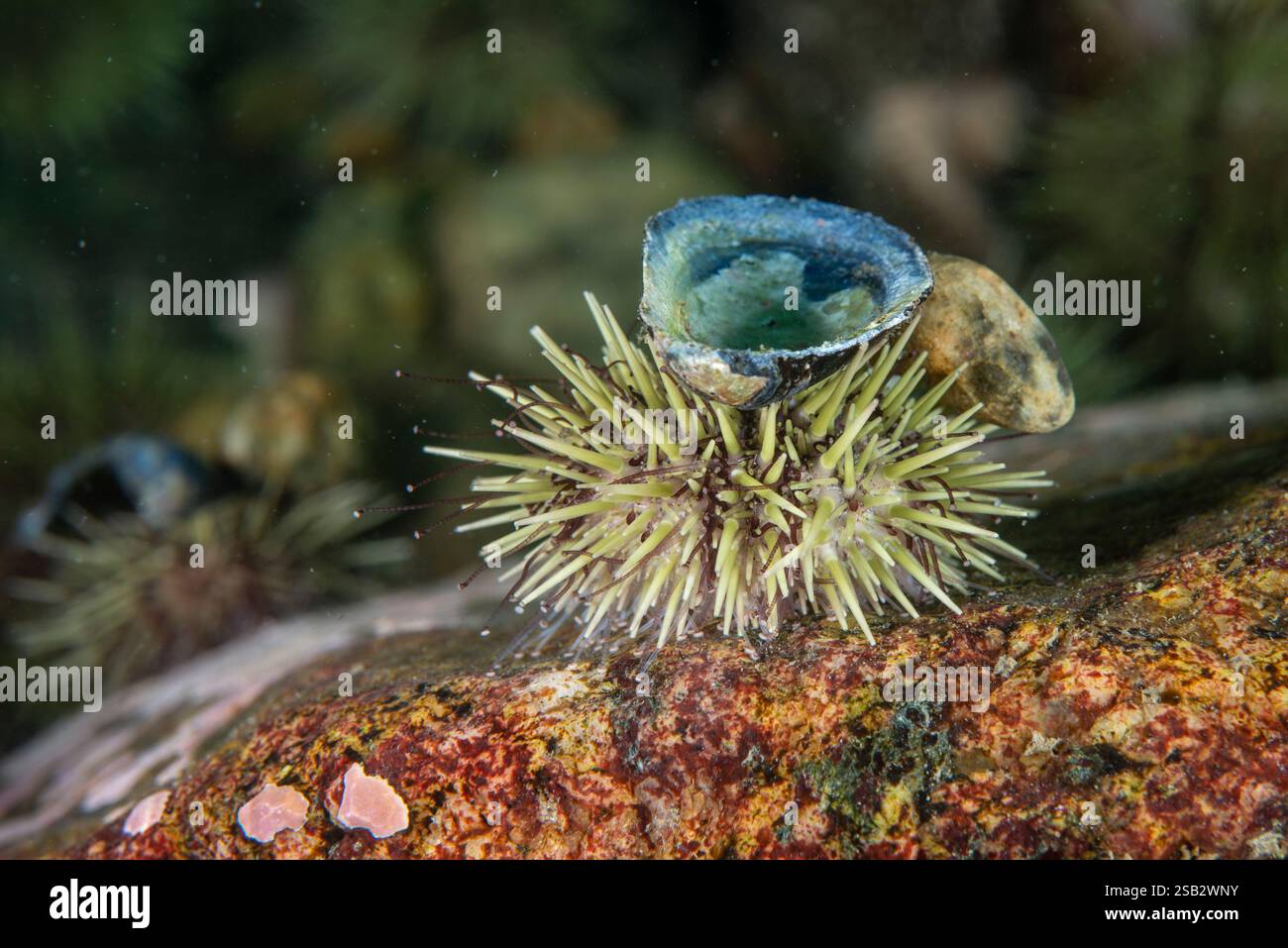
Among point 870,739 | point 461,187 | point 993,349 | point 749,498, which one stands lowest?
point 870,739

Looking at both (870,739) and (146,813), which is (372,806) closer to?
(146,813)

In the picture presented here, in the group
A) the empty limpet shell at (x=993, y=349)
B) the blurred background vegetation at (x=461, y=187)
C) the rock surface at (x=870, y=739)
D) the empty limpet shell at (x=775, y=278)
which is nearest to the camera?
the rock surface at (x=870, y=739)

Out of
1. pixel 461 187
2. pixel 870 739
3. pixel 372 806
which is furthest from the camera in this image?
pixel 461 187

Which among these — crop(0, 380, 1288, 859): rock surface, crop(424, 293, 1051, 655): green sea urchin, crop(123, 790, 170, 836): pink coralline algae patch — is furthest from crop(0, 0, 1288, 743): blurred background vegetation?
crop(424, 293, 1051, 655): green sea urchin

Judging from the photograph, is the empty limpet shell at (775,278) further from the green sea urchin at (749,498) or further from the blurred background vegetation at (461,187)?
the blurred background vegetation at (461,187)

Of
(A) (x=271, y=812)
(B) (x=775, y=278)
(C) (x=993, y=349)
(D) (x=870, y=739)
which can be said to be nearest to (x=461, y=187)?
(B) (x=775, y=278)

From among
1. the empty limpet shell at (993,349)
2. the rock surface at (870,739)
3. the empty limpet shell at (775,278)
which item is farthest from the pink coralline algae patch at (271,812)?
the empty limpet shell at (993,349)
